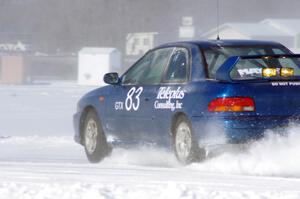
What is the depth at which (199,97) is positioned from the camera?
9383 mm

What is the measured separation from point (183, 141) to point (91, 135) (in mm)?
2239

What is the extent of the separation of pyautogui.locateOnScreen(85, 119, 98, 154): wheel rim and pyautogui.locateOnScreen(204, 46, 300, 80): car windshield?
2.19 metres

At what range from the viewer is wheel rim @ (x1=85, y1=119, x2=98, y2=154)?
11.6 m

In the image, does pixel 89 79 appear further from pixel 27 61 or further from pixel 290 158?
pixel 290 158

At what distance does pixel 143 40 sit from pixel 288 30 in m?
18.0

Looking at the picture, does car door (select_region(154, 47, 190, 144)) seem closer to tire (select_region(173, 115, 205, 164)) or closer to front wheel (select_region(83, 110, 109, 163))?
tire (select_region(173, 115, 205, 164))

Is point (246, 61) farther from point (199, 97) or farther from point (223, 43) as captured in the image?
point (199, 97)

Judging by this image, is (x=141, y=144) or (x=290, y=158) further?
(x=141, y=144)

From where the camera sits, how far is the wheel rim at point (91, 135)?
37.9 feet

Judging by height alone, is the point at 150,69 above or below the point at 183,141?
above

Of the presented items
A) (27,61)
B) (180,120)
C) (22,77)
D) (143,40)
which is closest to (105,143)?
(180,120)

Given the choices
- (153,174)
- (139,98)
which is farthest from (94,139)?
(153,174)

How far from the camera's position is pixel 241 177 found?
851 centimetres

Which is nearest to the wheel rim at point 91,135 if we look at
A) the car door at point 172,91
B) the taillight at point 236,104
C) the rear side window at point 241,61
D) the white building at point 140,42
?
the car door at point 172,91
